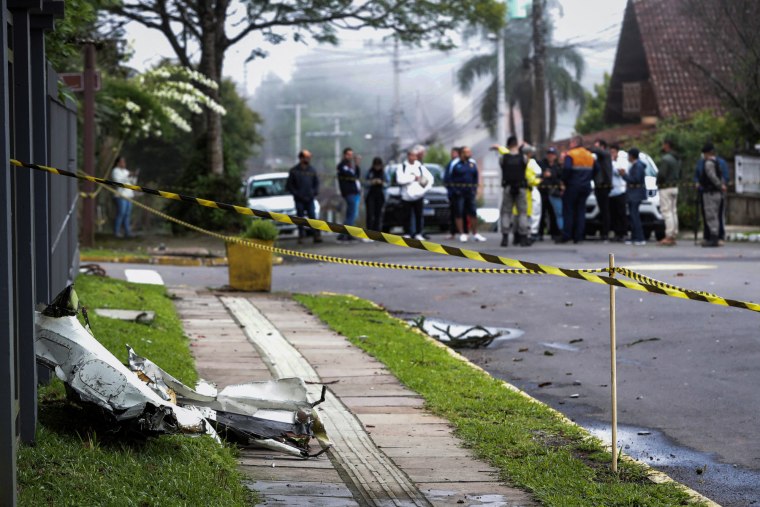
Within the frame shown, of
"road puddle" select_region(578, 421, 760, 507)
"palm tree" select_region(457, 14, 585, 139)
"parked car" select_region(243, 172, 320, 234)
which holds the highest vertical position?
"palm tree" select_region(457, 14, 585, 139)

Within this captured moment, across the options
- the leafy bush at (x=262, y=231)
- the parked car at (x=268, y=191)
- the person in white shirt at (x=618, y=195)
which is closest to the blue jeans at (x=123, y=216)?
the parked car at (x=268, y=191)

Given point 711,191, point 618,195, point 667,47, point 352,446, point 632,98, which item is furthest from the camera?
point 632,98

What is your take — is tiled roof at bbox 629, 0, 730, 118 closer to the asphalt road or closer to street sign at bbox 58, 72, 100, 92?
the asphalt road

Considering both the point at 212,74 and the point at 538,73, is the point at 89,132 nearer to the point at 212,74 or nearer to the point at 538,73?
the point at 212,74

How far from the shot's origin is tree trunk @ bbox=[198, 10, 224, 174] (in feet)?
103

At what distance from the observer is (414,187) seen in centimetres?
2695

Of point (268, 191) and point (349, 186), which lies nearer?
point (349, 186)

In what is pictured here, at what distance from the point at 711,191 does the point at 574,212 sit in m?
2.93

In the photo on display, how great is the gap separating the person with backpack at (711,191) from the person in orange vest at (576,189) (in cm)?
240

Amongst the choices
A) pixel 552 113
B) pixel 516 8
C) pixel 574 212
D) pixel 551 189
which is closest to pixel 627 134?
pixel 516 8

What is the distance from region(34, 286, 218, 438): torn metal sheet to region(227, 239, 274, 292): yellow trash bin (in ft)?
31.2

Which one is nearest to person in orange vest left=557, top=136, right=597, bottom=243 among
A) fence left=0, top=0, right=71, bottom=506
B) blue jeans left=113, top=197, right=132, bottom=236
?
blue jeans left=113, top=197, right=132, bottom=236

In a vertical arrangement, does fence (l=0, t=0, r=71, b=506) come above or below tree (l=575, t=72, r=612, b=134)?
below

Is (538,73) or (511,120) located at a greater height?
(538,73)
